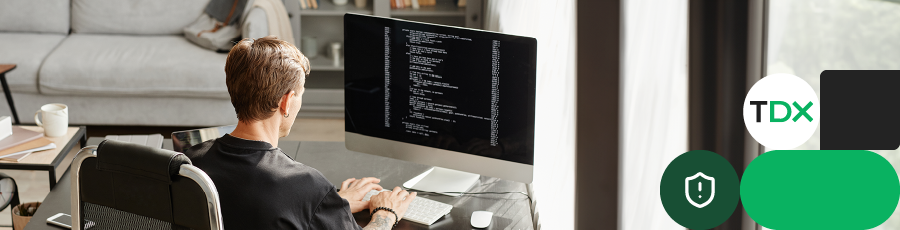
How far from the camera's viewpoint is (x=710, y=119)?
0.63 meters

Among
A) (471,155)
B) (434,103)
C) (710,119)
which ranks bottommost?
(471,155)

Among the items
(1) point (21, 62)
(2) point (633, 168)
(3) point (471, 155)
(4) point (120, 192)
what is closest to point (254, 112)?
(4) point (120, 192)

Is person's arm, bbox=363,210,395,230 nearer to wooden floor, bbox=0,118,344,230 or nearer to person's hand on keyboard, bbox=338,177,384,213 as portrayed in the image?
person's hand on keyboard, bbox=338,177,384,213

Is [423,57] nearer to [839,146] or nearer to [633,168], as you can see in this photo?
[633,168]

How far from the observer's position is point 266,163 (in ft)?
3.89

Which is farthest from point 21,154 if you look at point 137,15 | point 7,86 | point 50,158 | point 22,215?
point 137,15

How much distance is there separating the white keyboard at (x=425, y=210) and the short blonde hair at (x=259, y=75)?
32cm

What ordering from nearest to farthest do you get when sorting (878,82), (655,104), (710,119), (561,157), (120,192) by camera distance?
(878,82)
(710,119)
(655,104)
(120,192)
(561,157)

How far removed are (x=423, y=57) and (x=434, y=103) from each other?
0.33 ft

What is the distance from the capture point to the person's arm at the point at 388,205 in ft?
4.33

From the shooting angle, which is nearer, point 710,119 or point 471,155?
point 710,119

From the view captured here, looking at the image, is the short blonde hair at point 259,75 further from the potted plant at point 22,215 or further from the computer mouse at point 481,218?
the potted plant at point 22,215

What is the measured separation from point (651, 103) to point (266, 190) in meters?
0.67

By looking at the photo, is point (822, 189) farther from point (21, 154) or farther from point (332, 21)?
point (332, 21)
